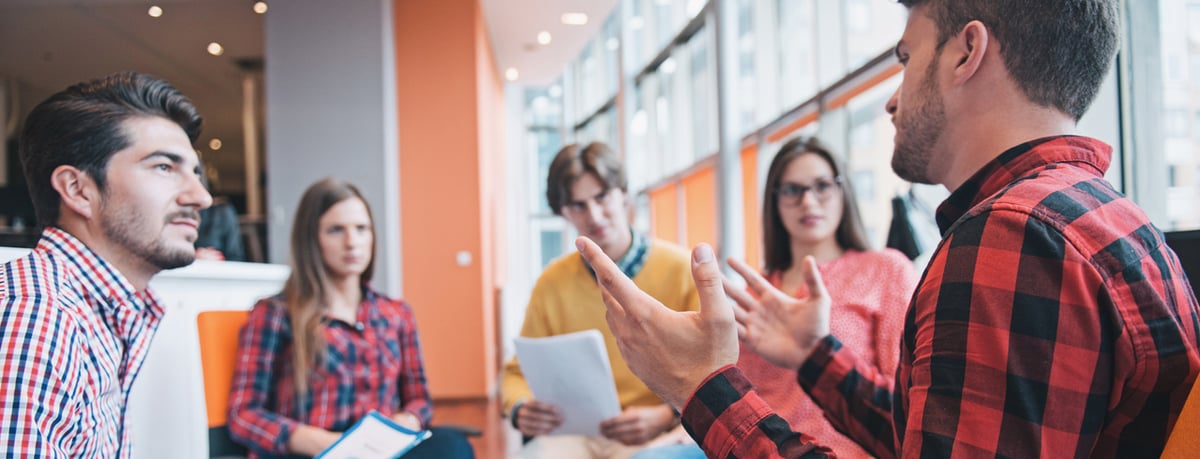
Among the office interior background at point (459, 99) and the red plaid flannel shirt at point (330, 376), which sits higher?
the office interior background at point (459, 99)

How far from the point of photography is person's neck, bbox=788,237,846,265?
85.9 inches

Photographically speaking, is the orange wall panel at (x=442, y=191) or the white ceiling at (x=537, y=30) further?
the white ceiling at (x=537, y=30)

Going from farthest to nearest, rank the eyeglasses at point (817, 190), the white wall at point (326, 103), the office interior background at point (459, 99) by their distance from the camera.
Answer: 1. the white wall at point (326, 103)
2. the office interior background at point (459, 99)
3. the eyeglasses at point (817, 190)

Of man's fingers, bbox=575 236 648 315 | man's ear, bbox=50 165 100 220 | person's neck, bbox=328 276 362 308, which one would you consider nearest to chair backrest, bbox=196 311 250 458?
person's neck, bbox=328 276 362 308

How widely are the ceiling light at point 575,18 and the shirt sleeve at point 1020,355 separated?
7531 mm

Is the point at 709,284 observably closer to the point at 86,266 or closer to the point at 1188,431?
the point at 1188,431

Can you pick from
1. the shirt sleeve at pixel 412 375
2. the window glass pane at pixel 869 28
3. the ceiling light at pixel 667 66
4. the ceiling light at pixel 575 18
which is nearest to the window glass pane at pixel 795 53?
the window glass pane at pixel 869 28

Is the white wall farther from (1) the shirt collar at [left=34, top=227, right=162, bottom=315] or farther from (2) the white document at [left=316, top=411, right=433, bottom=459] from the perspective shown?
(1) the shirt collar at [left=34, top=227, right=162, bottom=315]

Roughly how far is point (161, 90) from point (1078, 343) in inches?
50.6

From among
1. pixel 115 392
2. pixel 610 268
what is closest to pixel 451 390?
pixel 115 392

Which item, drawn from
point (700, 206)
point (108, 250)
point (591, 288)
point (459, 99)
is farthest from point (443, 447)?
point (700, 206)

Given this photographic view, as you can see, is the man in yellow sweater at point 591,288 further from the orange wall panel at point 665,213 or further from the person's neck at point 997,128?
the orange wall panel at point 665,213

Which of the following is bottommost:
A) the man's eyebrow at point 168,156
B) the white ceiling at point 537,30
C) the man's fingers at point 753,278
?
the man's fingers at point 753,278

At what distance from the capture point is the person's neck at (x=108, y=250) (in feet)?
3.76
